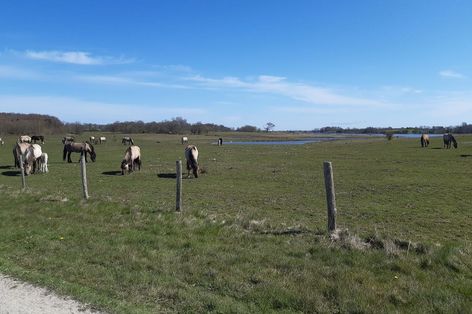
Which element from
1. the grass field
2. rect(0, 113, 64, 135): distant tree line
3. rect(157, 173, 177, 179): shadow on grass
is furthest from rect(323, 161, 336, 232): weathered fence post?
rect(0, 113, 64, 135): distant tree line

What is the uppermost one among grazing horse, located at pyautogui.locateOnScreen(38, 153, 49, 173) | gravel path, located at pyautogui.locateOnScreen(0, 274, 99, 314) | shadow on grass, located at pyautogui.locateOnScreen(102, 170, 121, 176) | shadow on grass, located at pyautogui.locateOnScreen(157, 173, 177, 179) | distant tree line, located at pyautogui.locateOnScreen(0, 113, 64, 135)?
distant tree line, located at pyautogui.locateOnScreen(0, 113, 64, 135)

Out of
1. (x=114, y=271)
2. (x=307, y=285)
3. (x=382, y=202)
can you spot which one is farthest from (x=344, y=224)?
(x=114, y=271)

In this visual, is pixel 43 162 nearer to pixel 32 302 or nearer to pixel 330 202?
pixel 330 202

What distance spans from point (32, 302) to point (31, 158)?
24071mm

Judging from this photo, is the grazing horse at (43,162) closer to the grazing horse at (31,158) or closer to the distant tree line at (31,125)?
the grazing horse at (31,158)

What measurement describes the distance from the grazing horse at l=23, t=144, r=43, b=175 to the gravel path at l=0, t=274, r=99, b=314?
22.9m

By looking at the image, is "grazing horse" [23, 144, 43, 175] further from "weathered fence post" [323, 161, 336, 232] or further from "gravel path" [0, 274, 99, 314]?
"gravel path" [0, 274, 99, 314]

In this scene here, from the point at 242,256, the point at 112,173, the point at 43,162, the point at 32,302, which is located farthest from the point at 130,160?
the point at 32,302

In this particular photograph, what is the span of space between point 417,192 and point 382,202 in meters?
3.18

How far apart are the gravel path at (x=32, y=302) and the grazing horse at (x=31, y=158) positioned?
22.9 meters

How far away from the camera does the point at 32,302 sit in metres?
5.08

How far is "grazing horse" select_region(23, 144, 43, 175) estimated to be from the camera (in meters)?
26.4

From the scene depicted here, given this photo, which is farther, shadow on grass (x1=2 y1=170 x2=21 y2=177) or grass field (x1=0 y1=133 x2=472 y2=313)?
shadow on grass (x1=2 y1=170 x2=21 y2=177)

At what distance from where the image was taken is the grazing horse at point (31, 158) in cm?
2638
